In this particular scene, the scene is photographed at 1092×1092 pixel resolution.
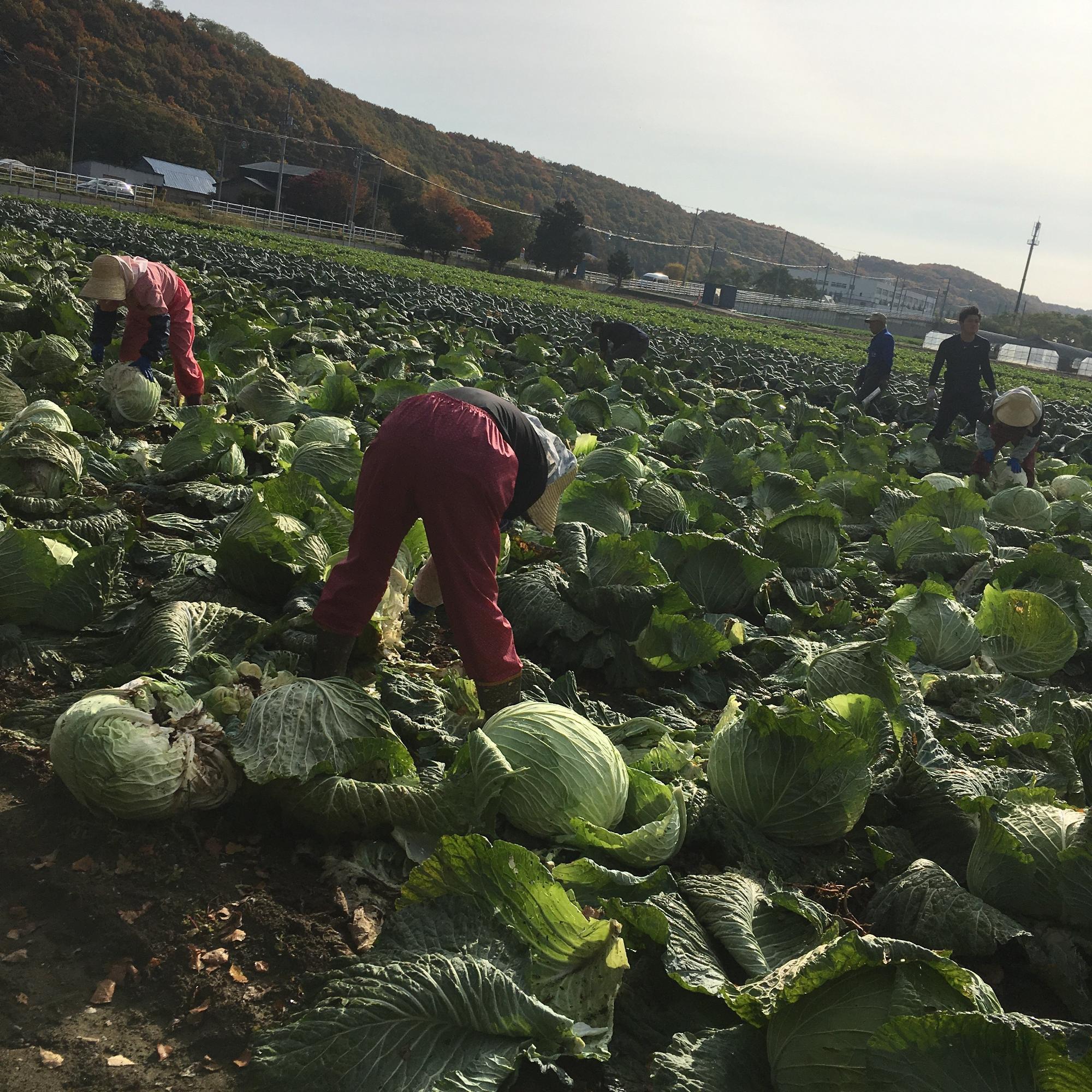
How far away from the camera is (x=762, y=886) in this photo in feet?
9.81

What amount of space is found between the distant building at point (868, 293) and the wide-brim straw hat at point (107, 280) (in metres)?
117

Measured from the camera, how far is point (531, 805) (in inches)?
120

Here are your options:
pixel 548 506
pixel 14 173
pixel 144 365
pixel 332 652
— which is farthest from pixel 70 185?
pixel 332 652

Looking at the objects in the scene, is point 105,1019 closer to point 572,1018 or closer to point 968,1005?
point 572,1018

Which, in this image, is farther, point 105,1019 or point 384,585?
point 384,585

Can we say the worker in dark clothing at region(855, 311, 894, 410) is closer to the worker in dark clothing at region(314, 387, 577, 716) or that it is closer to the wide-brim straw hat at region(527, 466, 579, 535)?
the wide-brim straw hat at region(527, 466, 579, 535)

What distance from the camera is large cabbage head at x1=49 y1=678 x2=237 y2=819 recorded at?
2.89 metres

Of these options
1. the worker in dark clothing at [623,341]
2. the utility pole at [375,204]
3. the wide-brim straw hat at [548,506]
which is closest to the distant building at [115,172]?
the utility pole at [375,204]

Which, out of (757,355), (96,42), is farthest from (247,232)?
(96,42)

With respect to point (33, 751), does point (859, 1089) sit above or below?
above

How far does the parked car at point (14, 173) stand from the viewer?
4709 centimetres

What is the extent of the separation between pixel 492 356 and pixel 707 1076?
14.2m

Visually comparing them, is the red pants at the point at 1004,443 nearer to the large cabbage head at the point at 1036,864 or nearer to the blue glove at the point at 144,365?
the large cabbage head at the point at 1036,864

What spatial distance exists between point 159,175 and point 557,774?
3544 inches
